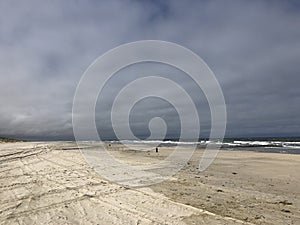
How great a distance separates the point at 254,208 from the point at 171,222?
269cm

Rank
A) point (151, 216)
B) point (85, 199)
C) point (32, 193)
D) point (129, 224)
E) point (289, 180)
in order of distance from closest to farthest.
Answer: point (129, 224) < point (151, 216) < point (85, 199) < point (32, 193) < point (289, 180)

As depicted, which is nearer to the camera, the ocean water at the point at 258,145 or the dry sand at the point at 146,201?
the dry sand at the point at 146,201

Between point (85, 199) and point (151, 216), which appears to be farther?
point (85, 199)

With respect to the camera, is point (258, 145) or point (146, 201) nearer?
point (146, 201)

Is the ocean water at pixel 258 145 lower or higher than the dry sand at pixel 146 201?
higher

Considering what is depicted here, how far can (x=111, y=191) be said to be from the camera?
1030 cm

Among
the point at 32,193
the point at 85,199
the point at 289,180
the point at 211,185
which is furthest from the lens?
the point at 289,180

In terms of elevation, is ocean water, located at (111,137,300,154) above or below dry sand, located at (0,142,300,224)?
above

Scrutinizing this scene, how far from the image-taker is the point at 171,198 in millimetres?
9430

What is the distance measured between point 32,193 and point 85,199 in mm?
1995

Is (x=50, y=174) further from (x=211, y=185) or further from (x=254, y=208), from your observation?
(x=254, y=208)

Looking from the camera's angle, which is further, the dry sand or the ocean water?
the ocean water

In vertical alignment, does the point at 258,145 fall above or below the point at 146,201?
above

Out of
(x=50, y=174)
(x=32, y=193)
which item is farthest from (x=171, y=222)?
(x=50, y=174)
